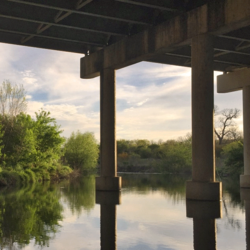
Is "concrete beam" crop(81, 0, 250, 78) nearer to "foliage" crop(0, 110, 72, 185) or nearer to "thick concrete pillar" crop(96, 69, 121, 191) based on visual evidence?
"thick concrete pillar" crop(96, 69, 121, 191)

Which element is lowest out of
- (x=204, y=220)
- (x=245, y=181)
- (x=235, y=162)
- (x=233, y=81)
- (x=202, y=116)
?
(x=204, y=220)

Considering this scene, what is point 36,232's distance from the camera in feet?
33.6

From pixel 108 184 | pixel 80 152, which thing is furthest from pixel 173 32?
pixel 80 152

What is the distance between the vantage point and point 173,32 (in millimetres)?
20047

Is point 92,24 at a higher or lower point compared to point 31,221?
higher

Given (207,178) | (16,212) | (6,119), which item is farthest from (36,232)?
(6,119)

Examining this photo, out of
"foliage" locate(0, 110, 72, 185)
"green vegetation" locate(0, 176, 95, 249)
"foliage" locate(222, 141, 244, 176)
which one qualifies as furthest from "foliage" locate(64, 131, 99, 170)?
"green vegetation" locate(0, 176, 95, 249)

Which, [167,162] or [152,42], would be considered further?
[167,162]

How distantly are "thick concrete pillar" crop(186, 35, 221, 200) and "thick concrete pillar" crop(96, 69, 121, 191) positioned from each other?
7212 mm

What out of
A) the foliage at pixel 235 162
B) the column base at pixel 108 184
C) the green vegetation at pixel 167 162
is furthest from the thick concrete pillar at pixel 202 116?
the green vegetation at pixel 167 162

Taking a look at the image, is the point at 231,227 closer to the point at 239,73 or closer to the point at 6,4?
the point at 6,4

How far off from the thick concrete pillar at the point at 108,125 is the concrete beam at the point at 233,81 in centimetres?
757

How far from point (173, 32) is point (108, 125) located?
23.2 feet

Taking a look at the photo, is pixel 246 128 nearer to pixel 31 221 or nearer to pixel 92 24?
pixel 92 24
